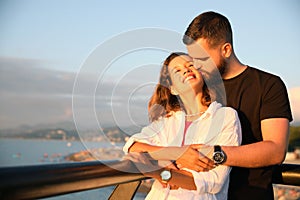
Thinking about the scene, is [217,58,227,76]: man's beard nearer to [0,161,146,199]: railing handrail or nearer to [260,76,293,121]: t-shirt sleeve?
[260,76,293,121]: t-shirt sleeve

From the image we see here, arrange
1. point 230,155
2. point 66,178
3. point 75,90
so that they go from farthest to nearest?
point 230,155 < point 75,90 < point 66,178

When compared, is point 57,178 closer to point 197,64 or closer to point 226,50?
point 197,64

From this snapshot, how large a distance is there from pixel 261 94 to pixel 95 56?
752 mm

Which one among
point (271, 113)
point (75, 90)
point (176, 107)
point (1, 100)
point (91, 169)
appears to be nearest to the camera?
point (91, 169)

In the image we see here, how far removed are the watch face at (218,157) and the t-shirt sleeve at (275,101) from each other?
1.02 feet

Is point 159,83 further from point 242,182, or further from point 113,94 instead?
point 242,182

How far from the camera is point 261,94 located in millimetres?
1673

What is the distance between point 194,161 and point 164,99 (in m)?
0.44

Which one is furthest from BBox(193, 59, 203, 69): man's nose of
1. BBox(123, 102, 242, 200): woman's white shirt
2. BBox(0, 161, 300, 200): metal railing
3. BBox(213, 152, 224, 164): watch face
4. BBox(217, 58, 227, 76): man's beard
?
BBox(0, 161, 300, 200): metal railing

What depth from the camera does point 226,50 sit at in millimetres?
1915

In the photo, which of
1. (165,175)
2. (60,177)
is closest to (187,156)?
(165,175)

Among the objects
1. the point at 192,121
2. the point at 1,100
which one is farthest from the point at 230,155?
the point at 1,100

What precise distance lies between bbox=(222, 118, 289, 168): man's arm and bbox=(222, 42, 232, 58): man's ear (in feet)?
1.38

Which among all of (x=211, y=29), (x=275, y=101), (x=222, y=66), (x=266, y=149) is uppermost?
(x=211, y=29)
